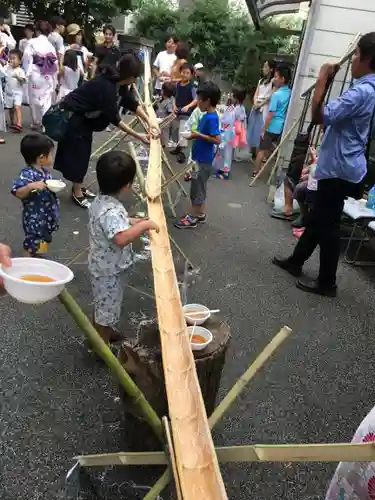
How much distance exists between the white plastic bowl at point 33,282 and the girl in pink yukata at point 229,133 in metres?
6.84

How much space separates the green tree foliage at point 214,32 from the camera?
1598cm

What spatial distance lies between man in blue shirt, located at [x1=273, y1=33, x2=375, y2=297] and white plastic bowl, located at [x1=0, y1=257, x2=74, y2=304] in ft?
9.62

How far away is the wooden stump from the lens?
7.38 ft

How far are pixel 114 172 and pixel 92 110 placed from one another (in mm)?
2687

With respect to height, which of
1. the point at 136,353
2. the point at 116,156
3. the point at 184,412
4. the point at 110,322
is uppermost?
the point at 116,156

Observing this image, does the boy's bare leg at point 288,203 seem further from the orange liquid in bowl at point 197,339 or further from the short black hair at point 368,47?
the orange liquid in bowl at point 197,339

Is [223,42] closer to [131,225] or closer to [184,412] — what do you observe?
[131,225]

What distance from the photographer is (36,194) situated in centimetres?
387

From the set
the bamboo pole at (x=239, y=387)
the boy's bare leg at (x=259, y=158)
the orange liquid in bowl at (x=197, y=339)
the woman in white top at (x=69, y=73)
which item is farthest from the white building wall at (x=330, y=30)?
the bamboo pole at (x=239, y=387)

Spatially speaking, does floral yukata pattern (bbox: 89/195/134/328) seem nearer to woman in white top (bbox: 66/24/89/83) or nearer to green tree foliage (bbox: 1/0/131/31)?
woman in white top (bbox: 66/24/89/83)

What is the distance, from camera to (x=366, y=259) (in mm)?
5582

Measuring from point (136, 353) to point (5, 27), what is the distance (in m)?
10.2

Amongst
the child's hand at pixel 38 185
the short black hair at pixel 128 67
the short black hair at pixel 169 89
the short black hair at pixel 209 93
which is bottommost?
the child's hand at pixel 38 185

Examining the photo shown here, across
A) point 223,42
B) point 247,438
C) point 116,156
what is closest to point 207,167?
point 116,156
